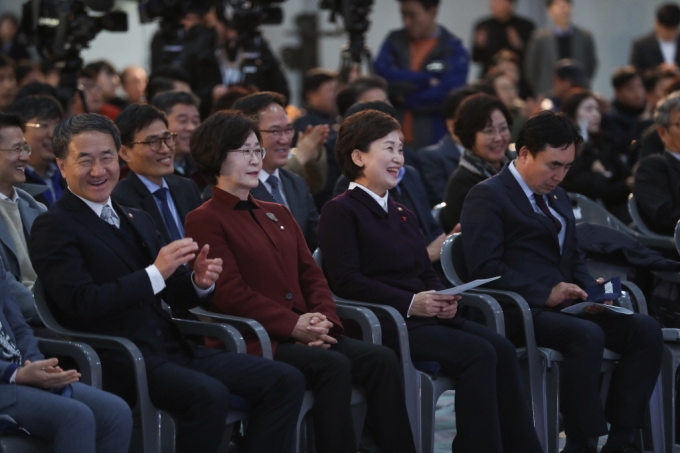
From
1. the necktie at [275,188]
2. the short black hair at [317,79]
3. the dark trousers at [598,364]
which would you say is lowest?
the dark trousers at [598,364]

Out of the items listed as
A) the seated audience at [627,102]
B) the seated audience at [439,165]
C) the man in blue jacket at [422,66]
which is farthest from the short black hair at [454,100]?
the seated audience at [627,102]

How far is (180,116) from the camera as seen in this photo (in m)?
4.89

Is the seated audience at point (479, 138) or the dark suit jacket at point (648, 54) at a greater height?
the seated audience at point (479, 138)

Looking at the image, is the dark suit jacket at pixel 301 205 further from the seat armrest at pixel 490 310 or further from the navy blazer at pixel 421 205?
the seat armrest at pixel 490 310

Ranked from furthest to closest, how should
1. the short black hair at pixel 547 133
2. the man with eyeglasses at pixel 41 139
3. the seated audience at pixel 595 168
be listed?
the seated audience at pixel 595 168 < the man with eyeglasses at pixel 41 139 < the short black hair at pixel 547 133

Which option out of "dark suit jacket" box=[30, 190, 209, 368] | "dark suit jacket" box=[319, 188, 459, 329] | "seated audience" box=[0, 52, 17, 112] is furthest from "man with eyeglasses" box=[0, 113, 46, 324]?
"seated audience" box=[0, 52, 17, 112]

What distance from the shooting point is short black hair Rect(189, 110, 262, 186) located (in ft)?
11.8

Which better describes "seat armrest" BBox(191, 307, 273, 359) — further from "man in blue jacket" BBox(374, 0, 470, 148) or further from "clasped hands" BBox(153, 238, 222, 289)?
"man in blue jacket" BBox(374, 0, 470, 148)

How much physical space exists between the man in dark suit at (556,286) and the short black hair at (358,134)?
447mm

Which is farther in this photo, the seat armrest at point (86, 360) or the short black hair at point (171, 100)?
the short black hair at point (171, 100)

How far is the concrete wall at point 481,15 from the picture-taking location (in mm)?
10969

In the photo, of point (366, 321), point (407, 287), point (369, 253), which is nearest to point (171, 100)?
point (369, 253)

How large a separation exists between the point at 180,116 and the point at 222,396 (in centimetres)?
202

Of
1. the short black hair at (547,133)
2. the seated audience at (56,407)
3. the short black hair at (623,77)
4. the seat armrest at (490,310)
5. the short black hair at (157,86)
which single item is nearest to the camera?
the seated audience at (56,407)
